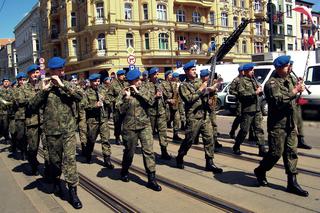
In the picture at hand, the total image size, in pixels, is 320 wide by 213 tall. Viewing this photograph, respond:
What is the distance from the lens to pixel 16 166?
932 centimetres

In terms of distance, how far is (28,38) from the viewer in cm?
7462

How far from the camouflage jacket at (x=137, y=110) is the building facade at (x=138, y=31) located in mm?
36818

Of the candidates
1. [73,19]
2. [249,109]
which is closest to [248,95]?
[249,109]

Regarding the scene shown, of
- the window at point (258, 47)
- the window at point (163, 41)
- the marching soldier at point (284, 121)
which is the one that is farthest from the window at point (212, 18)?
the marching soldier at point (284, 121)

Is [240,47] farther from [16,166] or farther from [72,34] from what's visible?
[16,166]

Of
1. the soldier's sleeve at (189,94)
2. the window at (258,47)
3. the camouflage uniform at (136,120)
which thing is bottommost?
the camouflage uniform at (136,120)

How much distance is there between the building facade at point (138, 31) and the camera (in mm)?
44406

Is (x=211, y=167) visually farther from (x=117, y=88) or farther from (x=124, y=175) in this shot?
(x=117, y=88)

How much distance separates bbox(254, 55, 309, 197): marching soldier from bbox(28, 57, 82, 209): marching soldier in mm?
2841

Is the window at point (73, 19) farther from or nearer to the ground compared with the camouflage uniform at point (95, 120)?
farther from the ground

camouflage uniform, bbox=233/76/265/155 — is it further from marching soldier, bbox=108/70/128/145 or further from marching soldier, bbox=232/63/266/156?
marching soldier, bbox=108/70/128/145

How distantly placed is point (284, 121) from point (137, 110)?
234cm

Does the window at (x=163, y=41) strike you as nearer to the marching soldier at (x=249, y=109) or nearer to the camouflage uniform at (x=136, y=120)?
the marching soldier at (x=249, y=109)

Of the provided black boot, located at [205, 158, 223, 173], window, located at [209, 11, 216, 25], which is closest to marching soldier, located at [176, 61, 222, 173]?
black boot, located at [205, 158, 223, 173]
